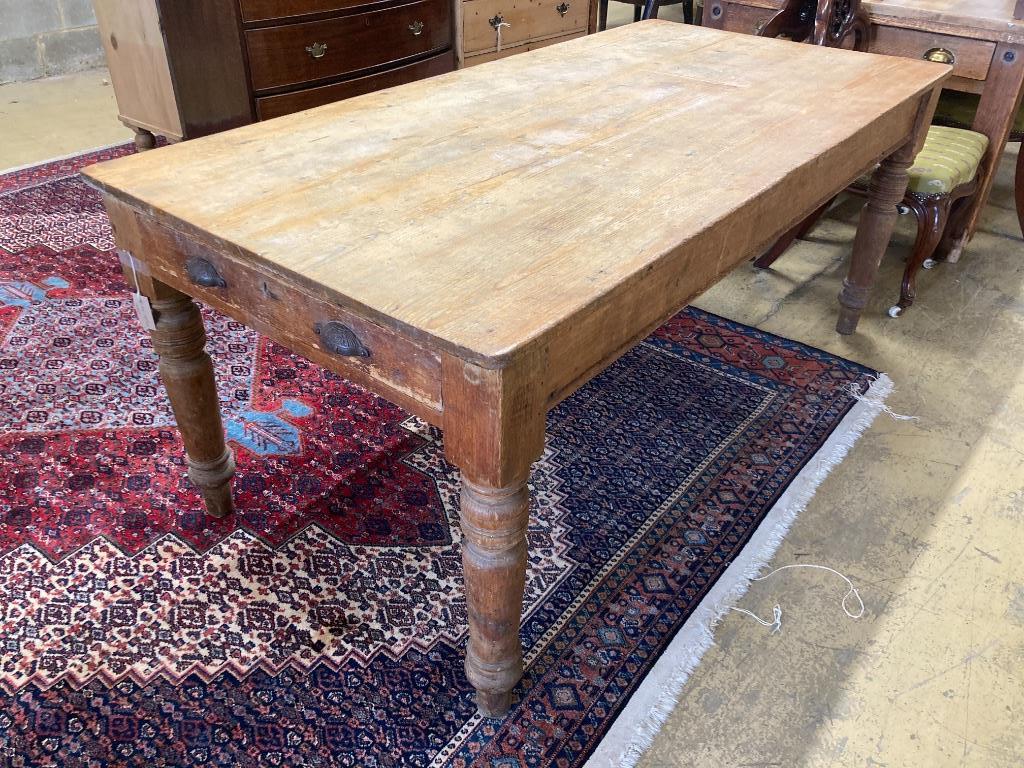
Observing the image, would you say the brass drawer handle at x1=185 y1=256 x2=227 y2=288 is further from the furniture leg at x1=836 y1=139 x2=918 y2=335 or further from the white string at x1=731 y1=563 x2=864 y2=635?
the furniture leg at x1=836 y1=139 x2=918 y2=335

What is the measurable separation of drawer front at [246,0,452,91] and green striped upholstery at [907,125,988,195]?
1.88m

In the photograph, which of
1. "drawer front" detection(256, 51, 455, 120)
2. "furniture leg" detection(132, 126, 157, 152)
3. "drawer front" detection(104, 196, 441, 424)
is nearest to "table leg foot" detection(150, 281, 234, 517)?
"drawer front" detection(104, 196, 441, 424)

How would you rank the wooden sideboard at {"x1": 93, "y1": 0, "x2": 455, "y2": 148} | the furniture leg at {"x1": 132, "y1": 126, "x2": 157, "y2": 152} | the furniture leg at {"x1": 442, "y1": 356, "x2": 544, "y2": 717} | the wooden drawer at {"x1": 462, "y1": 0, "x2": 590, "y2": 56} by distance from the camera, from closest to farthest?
the furniture leg at {"x1": 442, "y1": 356, "x2": 544, "y2": 717}
the wooden sideboard at {"x1": 93, "y1": 0, "x2": 455, "y2": 148}
the furniture leg at {"x1": 132, "y1": 126, "x2": 157, "y2": 152}
the wooden drawer at {"x1": 462, "y1": 0, "x2": 590, "y2": 56}

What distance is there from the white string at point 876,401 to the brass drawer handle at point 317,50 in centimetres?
209

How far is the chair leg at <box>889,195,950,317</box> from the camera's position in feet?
7.92

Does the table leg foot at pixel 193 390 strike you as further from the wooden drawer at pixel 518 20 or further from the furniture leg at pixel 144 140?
the wooden drawer at pixel 518 20

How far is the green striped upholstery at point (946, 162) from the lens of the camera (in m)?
2.37

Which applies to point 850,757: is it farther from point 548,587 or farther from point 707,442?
point 707,442

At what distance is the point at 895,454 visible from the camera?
1.97 metres

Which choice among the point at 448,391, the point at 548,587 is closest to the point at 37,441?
the point at 548,587

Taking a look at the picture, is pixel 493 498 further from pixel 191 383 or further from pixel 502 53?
pixel 502 53

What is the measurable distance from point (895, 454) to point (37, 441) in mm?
2014

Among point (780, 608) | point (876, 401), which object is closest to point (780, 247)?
point (876, 401)

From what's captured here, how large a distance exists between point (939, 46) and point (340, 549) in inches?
90.8
